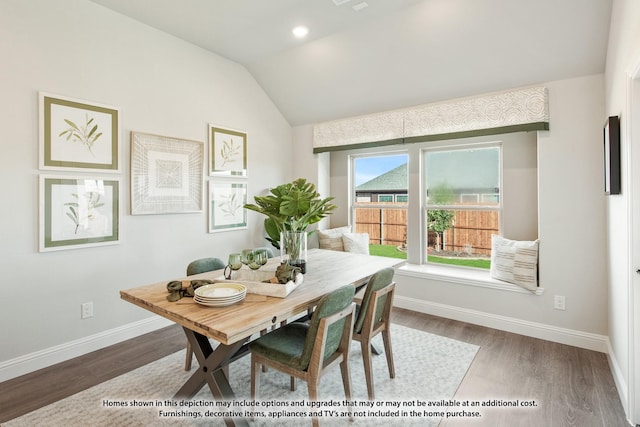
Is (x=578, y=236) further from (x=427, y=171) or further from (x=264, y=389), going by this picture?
(x=264, y=389)

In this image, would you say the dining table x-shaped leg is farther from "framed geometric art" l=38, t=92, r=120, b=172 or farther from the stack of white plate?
"framed geometric art" l=38, t=92, r=120, b=172

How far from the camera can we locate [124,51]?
3023 millimetres

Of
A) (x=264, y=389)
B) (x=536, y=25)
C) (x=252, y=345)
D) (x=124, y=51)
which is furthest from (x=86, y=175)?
(x=536, y=25)

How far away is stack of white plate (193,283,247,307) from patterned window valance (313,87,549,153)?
279 cm

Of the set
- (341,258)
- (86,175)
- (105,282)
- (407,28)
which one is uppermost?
(407,28)

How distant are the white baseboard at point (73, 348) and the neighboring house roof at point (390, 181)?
9.93 feet

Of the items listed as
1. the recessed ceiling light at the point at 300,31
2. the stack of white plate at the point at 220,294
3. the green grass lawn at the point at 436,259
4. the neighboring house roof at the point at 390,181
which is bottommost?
the green grass lawn at the point at 436,259

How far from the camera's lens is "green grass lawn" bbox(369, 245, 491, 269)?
3793mm

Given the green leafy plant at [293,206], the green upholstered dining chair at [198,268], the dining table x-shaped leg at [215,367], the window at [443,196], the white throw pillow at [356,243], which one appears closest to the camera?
the dining table x-shaped leg at [215,367]

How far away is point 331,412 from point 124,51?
3.42 metres

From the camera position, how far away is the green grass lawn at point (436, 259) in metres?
3.79

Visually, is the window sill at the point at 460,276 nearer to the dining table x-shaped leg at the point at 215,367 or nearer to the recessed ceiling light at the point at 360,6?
the dining table x-shaped leg at the point at 215,367

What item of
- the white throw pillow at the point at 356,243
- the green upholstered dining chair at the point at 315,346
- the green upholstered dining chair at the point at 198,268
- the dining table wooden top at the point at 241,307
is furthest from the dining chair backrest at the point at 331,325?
the white throw pillow at the point at 356,243

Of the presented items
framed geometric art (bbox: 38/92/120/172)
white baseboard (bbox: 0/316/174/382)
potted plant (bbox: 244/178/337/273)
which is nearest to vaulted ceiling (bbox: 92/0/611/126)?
framed geometric art (bbox: 38/92/120/172)
